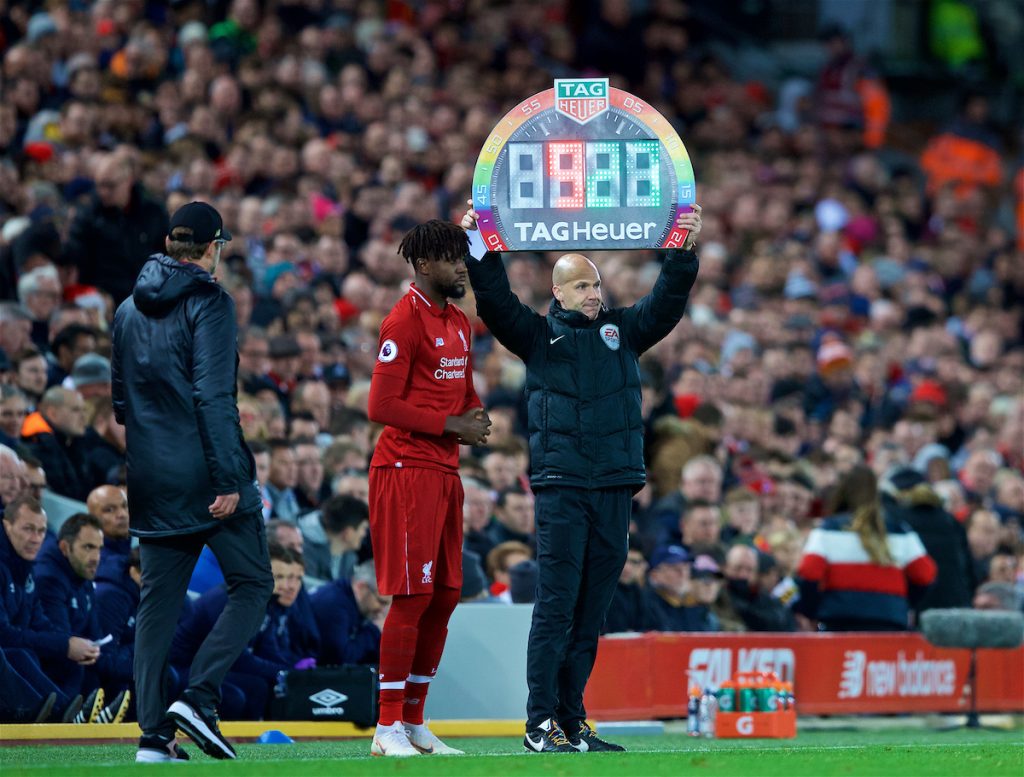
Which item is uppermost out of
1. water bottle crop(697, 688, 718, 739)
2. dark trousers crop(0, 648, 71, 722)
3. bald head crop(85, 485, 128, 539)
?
bald head crop(85, 485, 128, 539)

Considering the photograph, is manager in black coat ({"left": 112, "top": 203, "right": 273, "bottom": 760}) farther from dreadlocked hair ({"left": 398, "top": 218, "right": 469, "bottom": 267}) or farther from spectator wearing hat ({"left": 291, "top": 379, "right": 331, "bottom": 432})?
spectator wearing hat ({"left": 291, "top": 379, "right": 331, "bottom": 432})

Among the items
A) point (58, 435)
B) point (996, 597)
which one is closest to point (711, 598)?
point (996, 597)

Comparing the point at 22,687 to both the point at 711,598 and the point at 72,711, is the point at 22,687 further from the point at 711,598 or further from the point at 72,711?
the point at 711,598

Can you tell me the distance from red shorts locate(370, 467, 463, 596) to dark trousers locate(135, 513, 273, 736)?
0.50 metres

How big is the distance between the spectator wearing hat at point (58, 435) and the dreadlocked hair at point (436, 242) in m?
3.80

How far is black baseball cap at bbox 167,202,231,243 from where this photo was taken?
8.01 meters

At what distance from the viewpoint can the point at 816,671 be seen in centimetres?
1261

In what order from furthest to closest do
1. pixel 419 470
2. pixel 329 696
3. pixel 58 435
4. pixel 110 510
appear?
pixel 58 435 < pixel 110 510 < pixel 329 696 < pixel 419 470

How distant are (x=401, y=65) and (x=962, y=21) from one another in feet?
38.4

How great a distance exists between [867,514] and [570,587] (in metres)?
5.02

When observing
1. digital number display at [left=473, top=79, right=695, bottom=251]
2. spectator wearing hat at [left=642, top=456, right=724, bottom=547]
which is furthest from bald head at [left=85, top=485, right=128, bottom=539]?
spectator wearing hat at [left=642, top=456, right=724, bottom=547]

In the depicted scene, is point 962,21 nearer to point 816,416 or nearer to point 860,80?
point 860,80

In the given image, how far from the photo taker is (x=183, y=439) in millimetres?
7863

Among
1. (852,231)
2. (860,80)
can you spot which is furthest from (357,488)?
(860,80)
